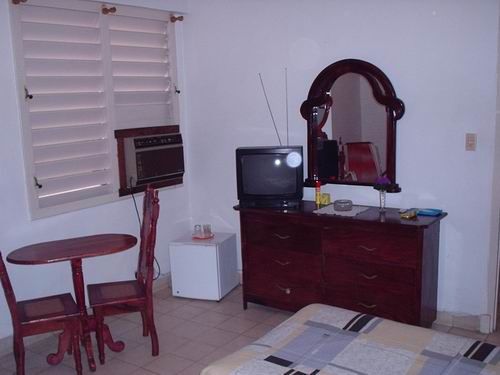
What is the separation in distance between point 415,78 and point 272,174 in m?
1.19

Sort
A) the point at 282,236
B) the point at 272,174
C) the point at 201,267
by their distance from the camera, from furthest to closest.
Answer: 1. the point at 201,267
2. the point at 272,174
3. the point at 282,236

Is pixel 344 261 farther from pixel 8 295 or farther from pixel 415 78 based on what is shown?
pixel 8 295

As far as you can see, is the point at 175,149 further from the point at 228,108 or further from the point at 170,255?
the point at 170,255

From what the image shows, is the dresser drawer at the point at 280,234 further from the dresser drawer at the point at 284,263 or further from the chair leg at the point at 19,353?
the chair leg at the point at 19,353

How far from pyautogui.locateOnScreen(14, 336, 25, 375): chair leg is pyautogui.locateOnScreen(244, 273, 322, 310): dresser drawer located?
163 centimetres

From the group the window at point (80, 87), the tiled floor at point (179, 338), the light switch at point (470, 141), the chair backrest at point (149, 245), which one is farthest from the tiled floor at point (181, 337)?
the light switch at point (470, 141)

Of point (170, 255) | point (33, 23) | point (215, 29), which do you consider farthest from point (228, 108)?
point (33, 23)

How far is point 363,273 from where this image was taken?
345 cm

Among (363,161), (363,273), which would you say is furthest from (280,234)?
(363,161)

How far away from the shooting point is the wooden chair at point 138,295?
3215 mm

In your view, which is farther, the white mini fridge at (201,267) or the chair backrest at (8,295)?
the white mini fridge at (201,267)

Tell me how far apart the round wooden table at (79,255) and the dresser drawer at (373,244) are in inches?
51.7

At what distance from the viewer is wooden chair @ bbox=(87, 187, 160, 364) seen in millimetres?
3215

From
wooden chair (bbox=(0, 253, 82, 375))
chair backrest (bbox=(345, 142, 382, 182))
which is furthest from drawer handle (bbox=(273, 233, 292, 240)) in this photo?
wooden chair (bbox=(0, 253, 82, 375))
